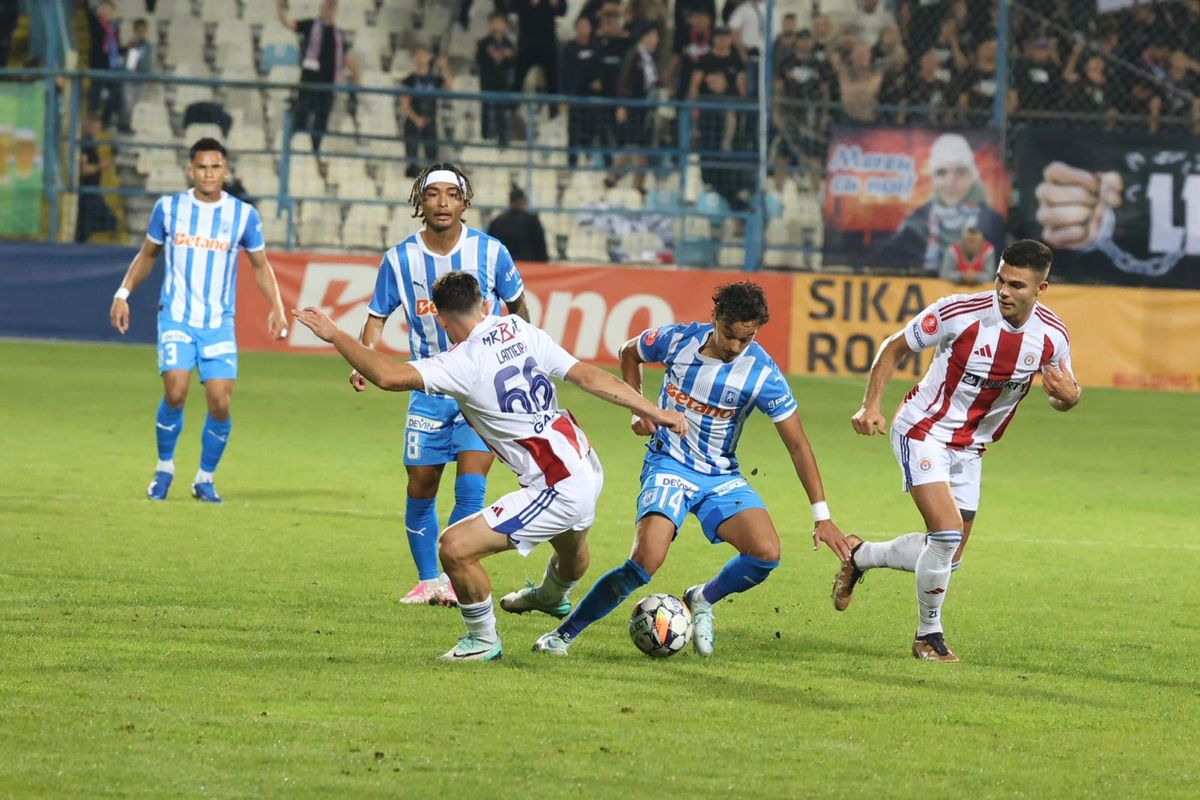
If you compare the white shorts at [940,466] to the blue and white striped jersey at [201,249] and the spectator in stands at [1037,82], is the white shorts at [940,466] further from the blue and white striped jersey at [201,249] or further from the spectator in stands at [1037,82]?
the spectator in stands at [1037,82]

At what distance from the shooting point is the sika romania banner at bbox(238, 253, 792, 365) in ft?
70.8

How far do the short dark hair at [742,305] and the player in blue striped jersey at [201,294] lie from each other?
4.76 metres

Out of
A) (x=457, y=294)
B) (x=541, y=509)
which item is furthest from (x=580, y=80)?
(x=541, y=509)

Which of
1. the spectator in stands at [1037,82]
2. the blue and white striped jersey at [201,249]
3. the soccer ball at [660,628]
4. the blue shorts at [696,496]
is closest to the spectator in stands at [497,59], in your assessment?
the spectator in stands at [1037,82]

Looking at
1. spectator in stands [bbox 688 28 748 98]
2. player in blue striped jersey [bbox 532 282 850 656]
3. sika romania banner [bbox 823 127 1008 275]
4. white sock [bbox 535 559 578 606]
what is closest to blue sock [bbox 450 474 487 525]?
white sock [bbox 535 559 578 606]

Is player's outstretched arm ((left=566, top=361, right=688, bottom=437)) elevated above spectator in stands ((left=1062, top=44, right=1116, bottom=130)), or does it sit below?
below

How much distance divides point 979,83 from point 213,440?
15.0 metres

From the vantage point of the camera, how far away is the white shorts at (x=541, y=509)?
7277 mm

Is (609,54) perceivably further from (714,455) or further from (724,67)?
(714,455)

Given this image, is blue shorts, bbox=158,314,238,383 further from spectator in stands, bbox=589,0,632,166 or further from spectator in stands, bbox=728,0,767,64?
spectator in stands, bbox=728,0,767,64

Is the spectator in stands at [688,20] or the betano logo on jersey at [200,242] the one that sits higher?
the spectator in stands at [688,20]

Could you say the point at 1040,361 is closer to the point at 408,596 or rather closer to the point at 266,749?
the point at 408,596

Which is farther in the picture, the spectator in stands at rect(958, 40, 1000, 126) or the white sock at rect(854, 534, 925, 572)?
the spectator in stands at rect(958, 40, 1000, 126)

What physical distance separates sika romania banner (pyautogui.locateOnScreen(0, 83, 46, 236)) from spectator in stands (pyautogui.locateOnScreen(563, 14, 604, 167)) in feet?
21.5
